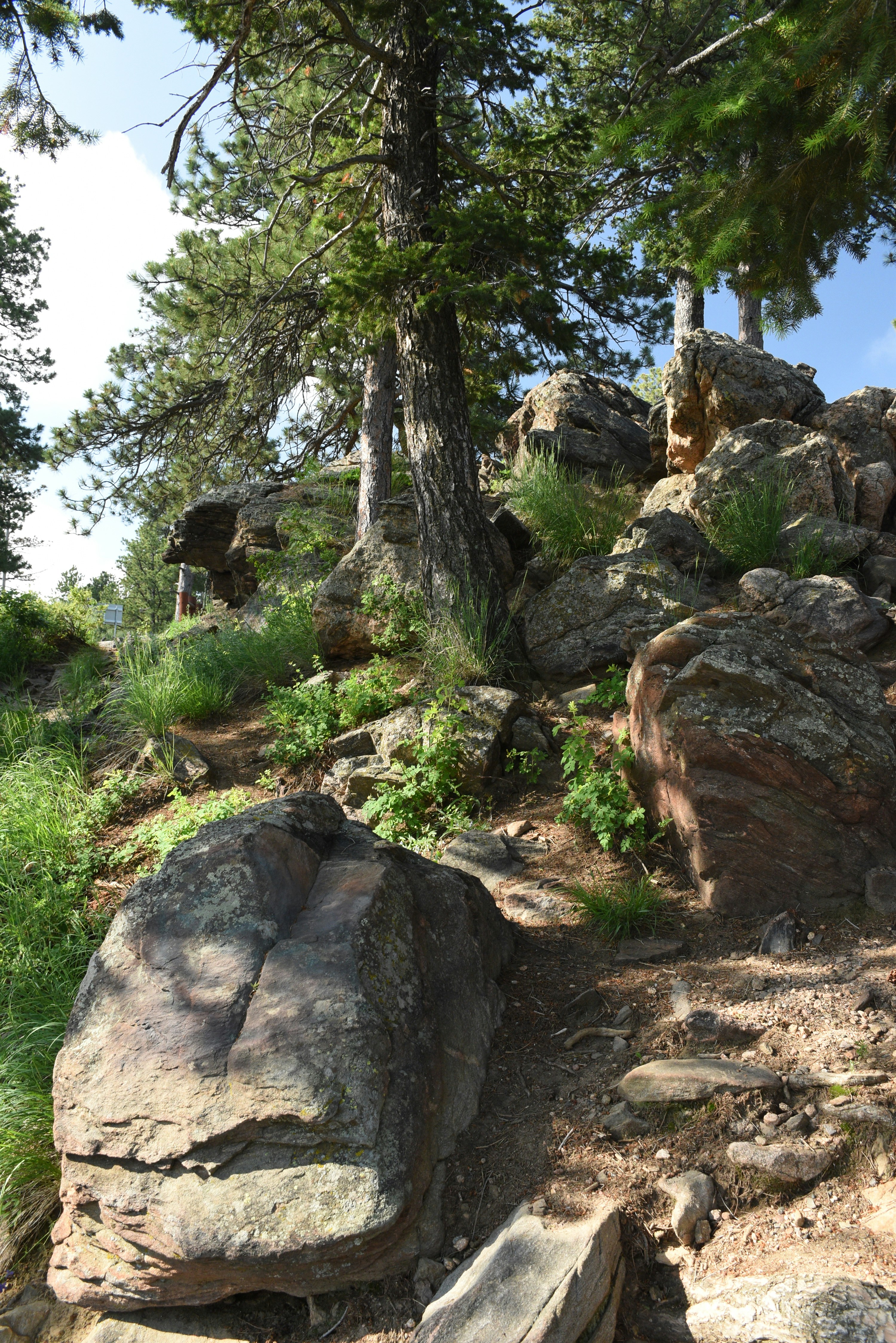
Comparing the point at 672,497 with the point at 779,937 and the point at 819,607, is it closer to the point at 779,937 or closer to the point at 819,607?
the point at 819,607

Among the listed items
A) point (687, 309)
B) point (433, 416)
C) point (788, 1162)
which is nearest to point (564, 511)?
point (433, 416)

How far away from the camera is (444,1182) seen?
2477mm

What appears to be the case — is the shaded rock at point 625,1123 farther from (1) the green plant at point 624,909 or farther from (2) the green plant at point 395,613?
(2) the green plant at point 395,613

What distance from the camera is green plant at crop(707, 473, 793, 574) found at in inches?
261

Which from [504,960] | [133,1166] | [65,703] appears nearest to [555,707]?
[504,960]

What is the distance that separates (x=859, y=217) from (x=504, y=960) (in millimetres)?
4063

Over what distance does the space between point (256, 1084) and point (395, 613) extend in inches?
179

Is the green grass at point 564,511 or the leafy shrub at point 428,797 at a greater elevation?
the green grass at point 564,511

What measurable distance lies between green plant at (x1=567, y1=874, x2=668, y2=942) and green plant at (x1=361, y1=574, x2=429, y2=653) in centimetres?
295

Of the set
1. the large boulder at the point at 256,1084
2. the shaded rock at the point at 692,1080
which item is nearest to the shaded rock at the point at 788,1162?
the shaded rock at the point at 692,1080

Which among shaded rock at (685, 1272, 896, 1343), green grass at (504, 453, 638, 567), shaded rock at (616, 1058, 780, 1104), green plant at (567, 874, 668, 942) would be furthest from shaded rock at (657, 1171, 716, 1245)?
green grass at (504, 453, 638, 567)

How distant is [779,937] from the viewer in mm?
3295

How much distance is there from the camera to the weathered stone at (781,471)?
6.98 metres

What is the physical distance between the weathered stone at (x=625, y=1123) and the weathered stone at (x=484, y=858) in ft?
5.25
